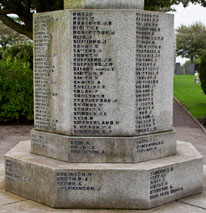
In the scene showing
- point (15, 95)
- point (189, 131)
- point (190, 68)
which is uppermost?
point (190, 68)

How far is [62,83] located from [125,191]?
157 centimetres

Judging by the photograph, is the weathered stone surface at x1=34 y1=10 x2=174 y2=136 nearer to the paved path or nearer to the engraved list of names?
the engraved list of names

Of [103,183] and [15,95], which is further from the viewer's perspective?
[15,95]

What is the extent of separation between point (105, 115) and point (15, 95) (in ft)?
29.0

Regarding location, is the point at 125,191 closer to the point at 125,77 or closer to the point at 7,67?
the point at 125,77

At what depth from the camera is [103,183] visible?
5.01m

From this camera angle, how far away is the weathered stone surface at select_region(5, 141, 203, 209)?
5.01 metres

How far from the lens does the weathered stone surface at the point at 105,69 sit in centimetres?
519

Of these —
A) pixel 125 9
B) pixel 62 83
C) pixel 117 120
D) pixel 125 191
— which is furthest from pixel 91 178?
pixel 125 9

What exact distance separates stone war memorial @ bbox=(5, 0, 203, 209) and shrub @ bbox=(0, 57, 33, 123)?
8109mm

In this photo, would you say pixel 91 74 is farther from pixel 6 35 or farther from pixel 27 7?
pixel 6 35

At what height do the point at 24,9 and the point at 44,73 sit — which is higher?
the point at 24,9

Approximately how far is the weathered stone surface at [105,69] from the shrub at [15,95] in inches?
321

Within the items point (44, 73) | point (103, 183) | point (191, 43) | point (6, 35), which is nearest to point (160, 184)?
point (103, 183)
